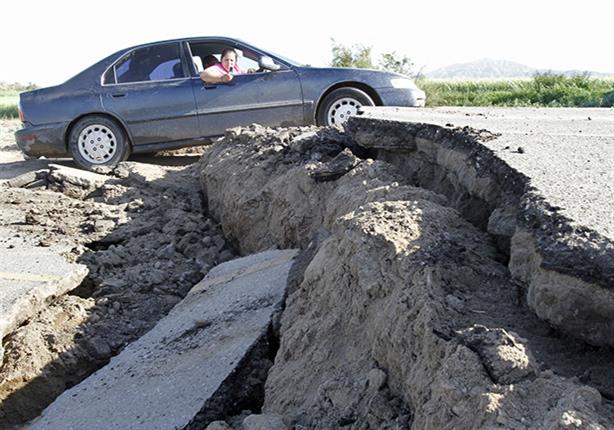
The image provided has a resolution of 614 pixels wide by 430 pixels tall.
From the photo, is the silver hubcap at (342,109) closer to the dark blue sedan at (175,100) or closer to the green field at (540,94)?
the dark blue sedan at (175,100)

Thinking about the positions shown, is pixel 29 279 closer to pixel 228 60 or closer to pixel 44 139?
pixel 44 139

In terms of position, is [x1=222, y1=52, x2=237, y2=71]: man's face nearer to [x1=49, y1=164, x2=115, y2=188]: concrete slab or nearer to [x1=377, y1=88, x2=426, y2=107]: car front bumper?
[x1=377, y1=88, x2=426, y2=107]: car front bumper

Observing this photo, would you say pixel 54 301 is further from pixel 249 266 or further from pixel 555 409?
pixel 555 409

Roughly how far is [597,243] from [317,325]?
1.35 metres

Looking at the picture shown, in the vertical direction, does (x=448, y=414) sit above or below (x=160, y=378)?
above

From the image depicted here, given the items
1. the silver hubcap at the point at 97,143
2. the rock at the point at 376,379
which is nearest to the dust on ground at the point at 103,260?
the silver hubcap at the point at 97,143

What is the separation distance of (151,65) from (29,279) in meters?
4.98

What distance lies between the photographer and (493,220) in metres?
3.30

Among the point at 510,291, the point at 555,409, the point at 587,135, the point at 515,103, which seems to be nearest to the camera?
the point at 555,409

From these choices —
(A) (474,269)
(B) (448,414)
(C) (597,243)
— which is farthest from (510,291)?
(B) (448,414)

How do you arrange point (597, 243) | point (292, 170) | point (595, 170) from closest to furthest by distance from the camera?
point (597, 243) < point (595, 170) < point (292, 170)

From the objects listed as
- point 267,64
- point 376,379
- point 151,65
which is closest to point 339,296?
point 376,379

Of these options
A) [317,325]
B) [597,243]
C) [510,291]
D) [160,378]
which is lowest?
[160,378]

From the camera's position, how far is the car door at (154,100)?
364 inches
